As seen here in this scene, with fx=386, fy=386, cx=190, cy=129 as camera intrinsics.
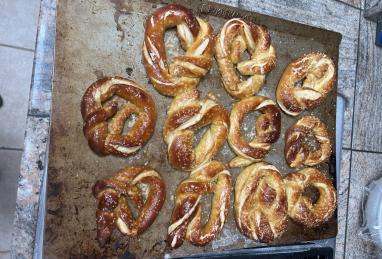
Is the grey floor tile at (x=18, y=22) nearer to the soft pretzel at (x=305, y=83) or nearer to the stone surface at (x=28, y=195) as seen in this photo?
the stone surface at (x=28, y=195)

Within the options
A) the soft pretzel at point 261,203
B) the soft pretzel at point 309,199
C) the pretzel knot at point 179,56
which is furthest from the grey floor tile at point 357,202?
the pretzel knot at point 179,56

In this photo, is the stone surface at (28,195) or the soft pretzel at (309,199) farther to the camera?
the soft pretzel at (309,199)

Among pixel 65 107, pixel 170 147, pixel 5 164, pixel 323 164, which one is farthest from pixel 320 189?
pixel 5 164

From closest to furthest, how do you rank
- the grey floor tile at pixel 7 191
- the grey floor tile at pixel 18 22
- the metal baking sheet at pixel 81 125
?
1. the metal baking sheet at pixel 81 125
2. the grey floor tile at pixel 7 191
3. the grey floor tile at pixel 18 22

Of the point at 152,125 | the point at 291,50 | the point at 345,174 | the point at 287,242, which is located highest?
the point at 291,50

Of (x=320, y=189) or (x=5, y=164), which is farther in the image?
(x=5, y=164)

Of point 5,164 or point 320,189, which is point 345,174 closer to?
point 320,189
